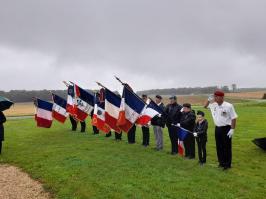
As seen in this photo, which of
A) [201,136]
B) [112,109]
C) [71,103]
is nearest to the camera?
[201,136]

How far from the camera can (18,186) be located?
36.5 feet

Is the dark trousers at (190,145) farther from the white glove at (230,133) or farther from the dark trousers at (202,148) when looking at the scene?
the white glove at (230,133)

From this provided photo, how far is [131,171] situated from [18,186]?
3.31 m

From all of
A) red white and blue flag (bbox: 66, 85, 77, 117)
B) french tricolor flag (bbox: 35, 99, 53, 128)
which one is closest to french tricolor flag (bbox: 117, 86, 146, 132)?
red white and blue flag (bbox: 66, 85, 77, 117)

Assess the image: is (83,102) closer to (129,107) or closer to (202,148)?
(129,107)

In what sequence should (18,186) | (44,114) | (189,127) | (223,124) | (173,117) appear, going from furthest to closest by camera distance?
1. (44,114)
2. (173,117)
3. (189,127)
4. (223,124)
5. (18,186)

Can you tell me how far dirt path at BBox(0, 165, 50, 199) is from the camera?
10.1 meters

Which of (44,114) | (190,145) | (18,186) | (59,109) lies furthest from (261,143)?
(44,114)

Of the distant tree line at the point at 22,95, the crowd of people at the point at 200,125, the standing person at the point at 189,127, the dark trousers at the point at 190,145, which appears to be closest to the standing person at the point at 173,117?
the crowd of people at the point at 200,125

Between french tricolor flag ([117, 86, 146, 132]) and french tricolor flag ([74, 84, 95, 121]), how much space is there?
20.6ft

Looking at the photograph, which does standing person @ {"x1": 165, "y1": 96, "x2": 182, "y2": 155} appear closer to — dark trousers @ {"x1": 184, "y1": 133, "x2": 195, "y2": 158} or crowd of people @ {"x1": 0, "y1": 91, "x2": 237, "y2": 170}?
crowd of people @ {"x1": 0, "y1": 91, "x2": 237, "y2": 170}

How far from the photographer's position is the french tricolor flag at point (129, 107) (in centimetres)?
1482

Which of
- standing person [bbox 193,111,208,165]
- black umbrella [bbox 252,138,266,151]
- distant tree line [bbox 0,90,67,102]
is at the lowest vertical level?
black umbrella [bbox 252,138,266,151]

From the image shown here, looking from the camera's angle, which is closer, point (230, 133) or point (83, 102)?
point (230, 133)
